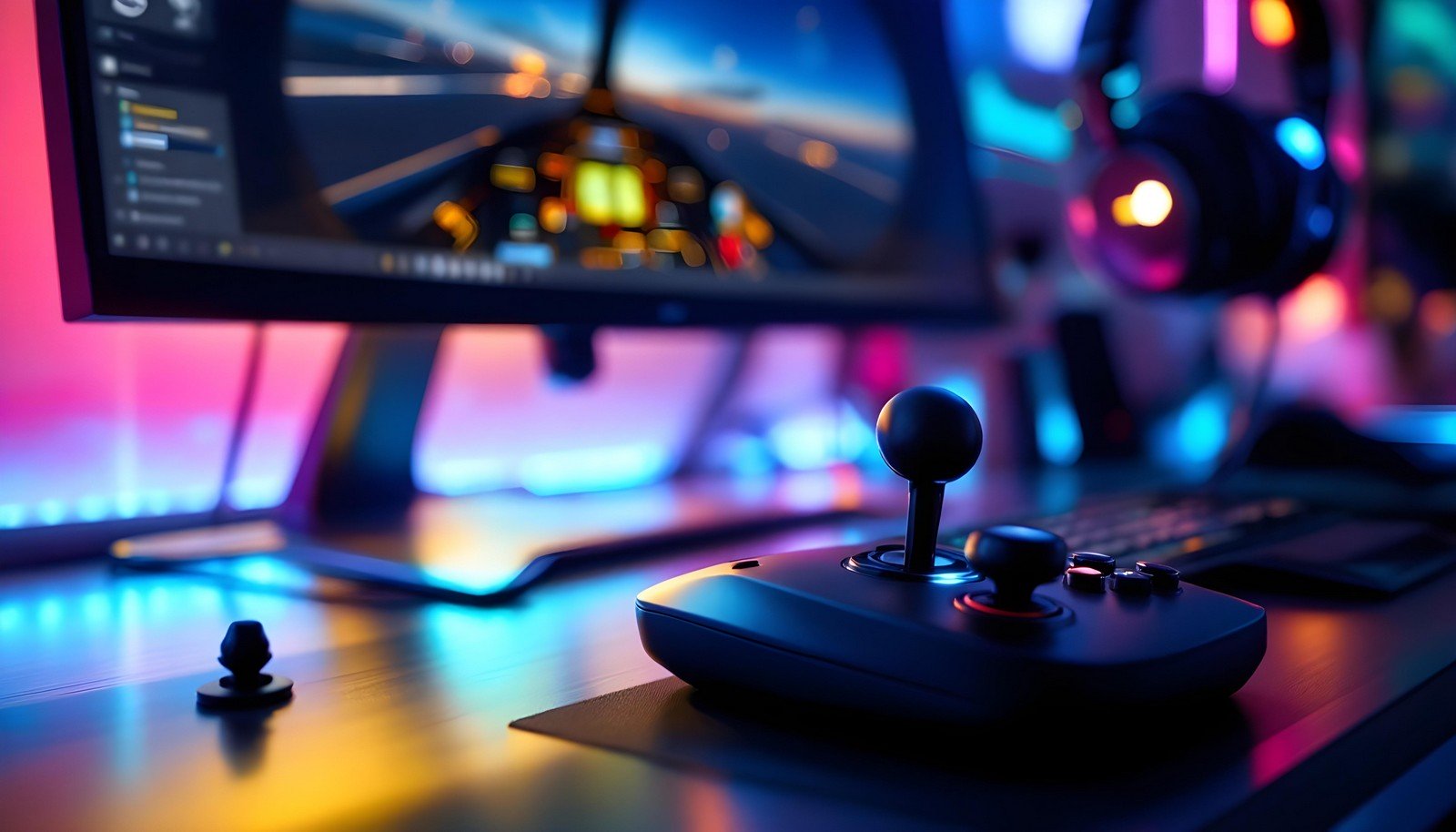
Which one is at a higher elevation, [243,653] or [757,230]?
[757,230]

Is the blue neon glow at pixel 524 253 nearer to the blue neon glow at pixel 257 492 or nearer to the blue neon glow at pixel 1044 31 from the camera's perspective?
the blue neon glow at pixel 257 492

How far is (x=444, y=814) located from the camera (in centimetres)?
28

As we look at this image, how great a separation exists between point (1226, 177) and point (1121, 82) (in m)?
0.12

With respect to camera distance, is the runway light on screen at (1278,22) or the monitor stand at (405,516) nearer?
the monitor stand at (405,516)

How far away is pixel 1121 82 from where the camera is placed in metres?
0.88

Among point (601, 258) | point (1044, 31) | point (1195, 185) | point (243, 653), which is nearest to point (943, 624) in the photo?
point (243, 653)

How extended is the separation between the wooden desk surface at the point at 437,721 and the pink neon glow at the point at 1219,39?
4.86ft

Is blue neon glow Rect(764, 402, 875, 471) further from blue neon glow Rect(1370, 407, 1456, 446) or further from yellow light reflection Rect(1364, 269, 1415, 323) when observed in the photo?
yellow light reflection Rect(1364, 269, 1415, 323)

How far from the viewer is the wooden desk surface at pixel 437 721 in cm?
28

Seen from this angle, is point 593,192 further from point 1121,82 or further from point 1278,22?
point 1278,22

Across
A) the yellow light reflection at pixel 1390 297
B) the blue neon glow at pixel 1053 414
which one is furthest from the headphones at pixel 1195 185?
the yellow light reflection at pixel 1390 297

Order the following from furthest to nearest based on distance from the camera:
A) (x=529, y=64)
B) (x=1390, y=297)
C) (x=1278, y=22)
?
(x=1390, y=297) → (x=1278, y=22) → (x=529, y=64)

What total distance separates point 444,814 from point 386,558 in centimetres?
37

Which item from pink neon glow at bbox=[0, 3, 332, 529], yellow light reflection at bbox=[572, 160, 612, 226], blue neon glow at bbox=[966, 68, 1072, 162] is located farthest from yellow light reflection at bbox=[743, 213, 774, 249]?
blue neon glow at bbox=[966, 68, 1072, 162]
